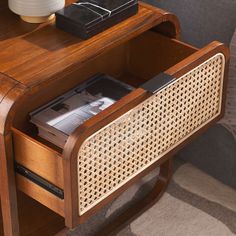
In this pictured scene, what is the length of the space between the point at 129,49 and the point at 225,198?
432 mm

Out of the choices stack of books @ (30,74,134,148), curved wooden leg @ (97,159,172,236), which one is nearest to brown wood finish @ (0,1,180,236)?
stack of books @ (30,74,134,148)

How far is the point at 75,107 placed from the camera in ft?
4.35

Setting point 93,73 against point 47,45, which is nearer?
point 47,45

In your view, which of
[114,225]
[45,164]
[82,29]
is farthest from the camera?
[114,225]

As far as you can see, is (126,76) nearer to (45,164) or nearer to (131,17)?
(131,17)

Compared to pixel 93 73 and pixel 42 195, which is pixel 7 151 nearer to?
Result: pixel 42 195

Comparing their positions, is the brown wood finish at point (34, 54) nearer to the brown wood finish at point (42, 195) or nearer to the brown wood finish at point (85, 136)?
the brown wood finish at point (42, 195)

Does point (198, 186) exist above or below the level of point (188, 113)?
below

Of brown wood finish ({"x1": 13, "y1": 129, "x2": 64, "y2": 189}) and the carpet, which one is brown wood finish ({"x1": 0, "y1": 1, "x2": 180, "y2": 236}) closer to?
brown wood finish ({"x1": 13, "y1": 129, "x2": 64, "y2": 189})

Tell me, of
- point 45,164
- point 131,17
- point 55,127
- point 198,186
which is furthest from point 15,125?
point 198,186

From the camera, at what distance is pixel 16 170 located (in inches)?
46.7

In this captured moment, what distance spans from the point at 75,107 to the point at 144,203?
1.19ft

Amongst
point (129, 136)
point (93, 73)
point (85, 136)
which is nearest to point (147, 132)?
point (129, 136)

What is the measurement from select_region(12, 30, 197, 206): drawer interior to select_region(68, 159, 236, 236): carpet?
0.30m
